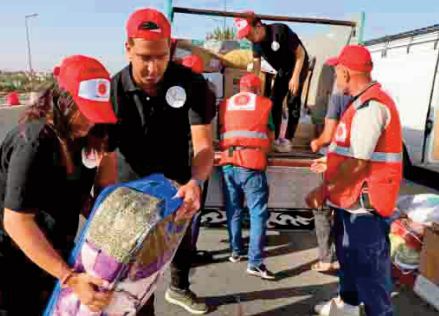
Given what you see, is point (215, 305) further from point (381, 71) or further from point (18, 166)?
point (381, 71)

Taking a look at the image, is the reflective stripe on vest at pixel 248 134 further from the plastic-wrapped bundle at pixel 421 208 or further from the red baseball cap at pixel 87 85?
the red baseball cap at pixel 87 85

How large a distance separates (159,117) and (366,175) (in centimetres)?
126

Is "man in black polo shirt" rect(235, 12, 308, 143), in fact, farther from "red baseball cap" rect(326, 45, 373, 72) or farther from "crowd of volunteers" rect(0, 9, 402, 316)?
"red baseball cap" rect(326, 45, 373, 72)

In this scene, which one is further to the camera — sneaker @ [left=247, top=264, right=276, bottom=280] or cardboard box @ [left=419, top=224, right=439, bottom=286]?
sneaker @ [left=247, top=264, right=276, bottom=280]

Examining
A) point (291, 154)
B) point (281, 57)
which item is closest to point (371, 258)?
point (291, 154)

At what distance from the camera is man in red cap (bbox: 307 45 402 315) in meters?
2.63

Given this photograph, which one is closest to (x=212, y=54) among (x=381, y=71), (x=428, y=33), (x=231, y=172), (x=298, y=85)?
(x=298, y=85)

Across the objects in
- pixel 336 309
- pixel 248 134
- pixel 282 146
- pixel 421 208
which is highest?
pixel 248 134

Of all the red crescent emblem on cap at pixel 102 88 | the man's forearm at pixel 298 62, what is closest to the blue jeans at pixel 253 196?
the man's forearm at pixel 298 62

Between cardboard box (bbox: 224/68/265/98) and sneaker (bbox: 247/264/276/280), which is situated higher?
cardboard box (bbox: 224/68/265/98)

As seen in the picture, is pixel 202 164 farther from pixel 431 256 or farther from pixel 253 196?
pixel 431 256

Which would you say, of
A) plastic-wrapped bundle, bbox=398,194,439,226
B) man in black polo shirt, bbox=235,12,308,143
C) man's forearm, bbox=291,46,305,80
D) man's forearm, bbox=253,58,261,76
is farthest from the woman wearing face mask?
man's forearm, bbox=253,58,261,76

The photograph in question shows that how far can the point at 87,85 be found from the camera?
5.32ft

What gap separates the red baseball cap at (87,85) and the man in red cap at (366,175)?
5.03 ft
